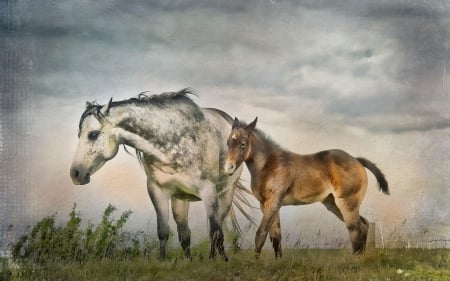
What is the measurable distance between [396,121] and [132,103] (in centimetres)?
244

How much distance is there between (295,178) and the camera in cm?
608

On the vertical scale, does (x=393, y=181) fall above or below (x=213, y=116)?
below

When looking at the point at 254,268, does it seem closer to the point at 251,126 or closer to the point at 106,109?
the point at 251,126

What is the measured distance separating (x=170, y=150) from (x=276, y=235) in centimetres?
122

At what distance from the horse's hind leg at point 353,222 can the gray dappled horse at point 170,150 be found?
0.97 metres

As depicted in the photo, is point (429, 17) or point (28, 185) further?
point (429, 17)

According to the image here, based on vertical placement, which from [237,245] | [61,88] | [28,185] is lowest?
[237,245]

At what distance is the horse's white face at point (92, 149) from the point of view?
234 inches

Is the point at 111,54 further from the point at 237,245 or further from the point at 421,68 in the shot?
the point at 421,68

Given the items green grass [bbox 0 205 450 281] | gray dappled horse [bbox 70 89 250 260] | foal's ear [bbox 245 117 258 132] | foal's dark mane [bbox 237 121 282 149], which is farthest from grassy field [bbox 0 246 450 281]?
foal's ear [bbox 245 117 258 132]

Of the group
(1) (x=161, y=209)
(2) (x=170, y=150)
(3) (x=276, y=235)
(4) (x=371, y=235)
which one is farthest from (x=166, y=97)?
(4) (x=371, y=235)

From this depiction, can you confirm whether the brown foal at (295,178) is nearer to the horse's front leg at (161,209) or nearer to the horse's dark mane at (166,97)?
the horse's dark mane at (166,97)

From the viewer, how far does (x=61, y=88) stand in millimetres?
6031

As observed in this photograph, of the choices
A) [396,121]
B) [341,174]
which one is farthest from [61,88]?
[396,121]
